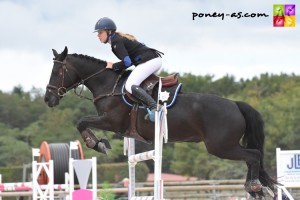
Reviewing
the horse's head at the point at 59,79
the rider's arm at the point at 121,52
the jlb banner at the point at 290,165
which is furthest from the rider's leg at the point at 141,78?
the jlb banner at the point at 290,165

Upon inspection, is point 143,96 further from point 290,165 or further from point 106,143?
point 290,165

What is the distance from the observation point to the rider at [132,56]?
7.66 metres

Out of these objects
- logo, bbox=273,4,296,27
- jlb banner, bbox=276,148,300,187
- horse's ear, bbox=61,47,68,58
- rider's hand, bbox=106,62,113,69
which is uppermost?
logo, bbox=273,4,296,27

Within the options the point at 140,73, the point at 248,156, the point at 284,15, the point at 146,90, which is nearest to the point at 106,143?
the point at 146,90

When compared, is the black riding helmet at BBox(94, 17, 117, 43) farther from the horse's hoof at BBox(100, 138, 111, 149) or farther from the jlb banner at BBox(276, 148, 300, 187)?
the jlb banner at BBox(276, 148, 300, 187)

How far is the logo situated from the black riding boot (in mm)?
6193

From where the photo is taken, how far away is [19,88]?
55.2 meters

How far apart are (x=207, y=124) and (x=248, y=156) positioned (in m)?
0.56

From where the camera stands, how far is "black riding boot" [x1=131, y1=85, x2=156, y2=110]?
7460mm

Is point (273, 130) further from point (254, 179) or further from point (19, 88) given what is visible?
point (19, 88)

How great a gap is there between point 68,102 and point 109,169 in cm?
1600

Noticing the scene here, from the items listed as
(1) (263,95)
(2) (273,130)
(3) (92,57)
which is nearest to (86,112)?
(1) (263,95)

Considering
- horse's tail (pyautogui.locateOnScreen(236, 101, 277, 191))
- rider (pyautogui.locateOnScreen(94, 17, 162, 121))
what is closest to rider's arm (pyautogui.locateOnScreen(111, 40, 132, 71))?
rider (pyautogui.locateOnScreen(94, 17, 162, 121))

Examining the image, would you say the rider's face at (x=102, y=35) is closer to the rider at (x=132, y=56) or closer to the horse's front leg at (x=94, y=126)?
the rider at (x=132, y=56)
